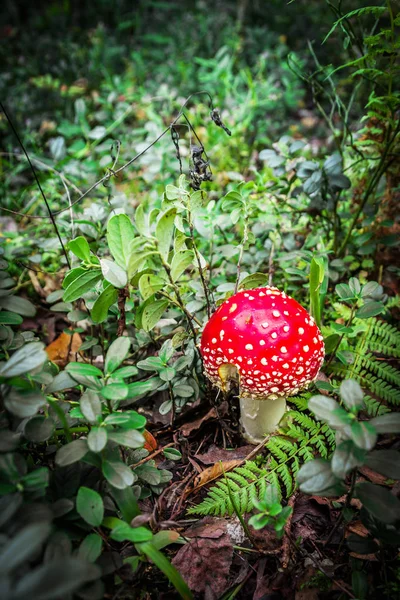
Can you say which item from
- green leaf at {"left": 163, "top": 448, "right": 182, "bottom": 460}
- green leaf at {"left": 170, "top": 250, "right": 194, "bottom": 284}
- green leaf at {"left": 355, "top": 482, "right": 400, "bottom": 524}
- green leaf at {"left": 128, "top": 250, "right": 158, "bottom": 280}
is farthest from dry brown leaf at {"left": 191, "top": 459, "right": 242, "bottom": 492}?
green leaf at {"left": 128, "top": 250, "right": 158, "bottom": 280}

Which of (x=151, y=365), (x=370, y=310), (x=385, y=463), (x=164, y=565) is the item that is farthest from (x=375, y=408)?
(x=164, y=565)

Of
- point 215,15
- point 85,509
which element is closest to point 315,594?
point 85,509

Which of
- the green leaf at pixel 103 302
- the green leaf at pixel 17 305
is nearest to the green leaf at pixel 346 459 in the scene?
the green leaf at pixel 103 302

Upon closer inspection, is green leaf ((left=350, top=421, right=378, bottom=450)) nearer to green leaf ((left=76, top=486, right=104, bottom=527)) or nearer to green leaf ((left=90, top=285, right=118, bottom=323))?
green leaf ((left=76, top=486, right=104, bottom=527))

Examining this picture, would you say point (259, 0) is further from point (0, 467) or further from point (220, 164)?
point (0, 467)

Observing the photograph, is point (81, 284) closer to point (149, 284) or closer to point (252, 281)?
point (149, 284)

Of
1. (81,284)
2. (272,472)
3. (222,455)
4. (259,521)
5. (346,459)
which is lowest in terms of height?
(222,455)
